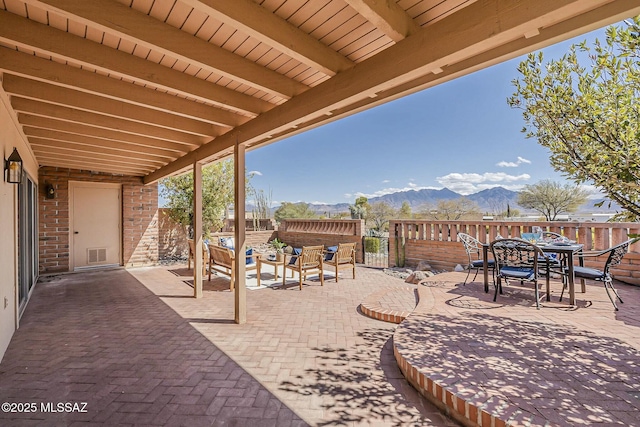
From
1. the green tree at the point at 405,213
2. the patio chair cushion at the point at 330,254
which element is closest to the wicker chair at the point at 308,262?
the patio chair cushion at the point at 330,254

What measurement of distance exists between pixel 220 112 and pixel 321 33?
197 centimetres

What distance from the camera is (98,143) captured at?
14.9ft

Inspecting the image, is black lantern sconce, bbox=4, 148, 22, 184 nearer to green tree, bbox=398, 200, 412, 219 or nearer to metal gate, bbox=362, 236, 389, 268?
metal gate, bbox=362, 236, 389, 268

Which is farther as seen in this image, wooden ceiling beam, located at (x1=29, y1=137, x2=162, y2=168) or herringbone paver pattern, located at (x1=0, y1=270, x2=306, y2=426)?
wooden ceiling beam, located at (x1=29, y1=137, x2=162, y2=168)

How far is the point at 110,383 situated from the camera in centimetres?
244

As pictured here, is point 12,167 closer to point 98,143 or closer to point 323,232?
point 98,143

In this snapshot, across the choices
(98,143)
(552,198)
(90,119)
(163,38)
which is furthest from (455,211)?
(163,38)

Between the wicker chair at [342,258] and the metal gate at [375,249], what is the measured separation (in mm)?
2404

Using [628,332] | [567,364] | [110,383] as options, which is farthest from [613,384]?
[110,383]

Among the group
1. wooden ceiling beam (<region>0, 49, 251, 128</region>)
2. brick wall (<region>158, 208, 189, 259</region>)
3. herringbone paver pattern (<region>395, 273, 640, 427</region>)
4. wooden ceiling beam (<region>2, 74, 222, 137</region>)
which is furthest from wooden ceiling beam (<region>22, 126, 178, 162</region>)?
herringbone paver pattern (<region>395, 273, 640, 427</region>)

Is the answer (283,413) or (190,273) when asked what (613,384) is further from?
(190,273)

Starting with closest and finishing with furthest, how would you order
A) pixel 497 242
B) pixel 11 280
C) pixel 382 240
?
pixel 11 280, pixel 497 242, pixel 382 240

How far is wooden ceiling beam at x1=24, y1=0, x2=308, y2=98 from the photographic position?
1675 millimetres

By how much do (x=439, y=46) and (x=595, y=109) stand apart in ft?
4.66
